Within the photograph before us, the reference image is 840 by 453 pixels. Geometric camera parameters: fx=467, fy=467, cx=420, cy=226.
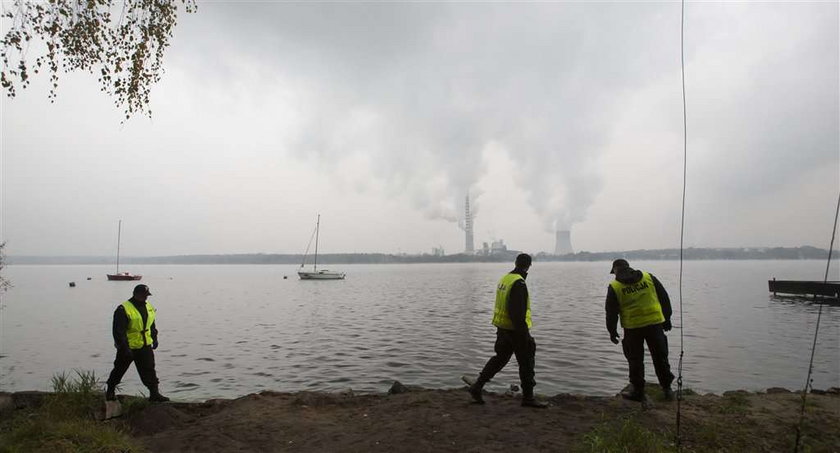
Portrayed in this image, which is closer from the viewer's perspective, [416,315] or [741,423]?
[741,423]

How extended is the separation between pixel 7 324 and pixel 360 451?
34.5m

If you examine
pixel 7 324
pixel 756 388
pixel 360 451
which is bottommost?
pixel 7 324

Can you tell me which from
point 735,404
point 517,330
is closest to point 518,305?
point 517,330

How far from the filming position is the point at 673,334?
21.0 metres

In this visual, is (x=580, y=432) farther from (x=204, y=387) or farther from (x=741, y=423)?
(x=204, y=387)

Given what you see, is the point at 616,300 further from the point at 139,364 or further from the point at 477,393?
the point at 139,364

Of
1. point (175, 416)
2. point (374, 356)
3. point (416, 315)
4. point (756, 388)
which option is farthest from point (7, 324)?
point (756, 388)

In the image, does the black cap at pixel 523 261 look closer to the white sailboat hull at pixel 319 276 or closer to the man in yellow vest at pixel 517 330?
the man in yellow vest at pixel 517 330

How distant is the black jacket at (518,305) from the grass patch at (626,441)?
66.1 inches

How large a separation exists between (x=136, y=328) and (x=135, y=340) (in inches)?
8.7

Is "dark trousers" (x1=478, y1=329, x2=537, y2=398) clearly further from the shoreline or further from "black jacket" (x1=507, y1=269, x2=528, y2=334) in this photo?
the shoreline

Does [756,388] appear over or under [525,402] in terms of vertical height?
under

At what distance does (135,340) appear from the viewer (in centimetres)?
803

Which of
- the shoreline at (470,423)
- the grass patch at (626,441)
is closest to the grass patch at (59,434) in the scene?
the shoreline at (470,423)
